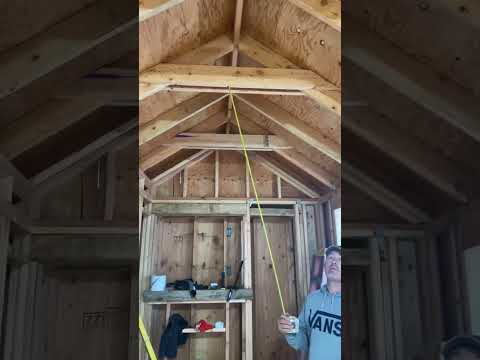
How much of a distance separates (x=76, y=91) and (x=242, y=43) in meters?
2.72

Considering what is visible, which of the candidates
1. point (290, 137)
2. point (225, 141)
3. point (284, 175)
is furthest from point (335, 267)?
point (284, 175)

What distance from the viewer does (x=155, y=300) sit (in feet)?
12.9

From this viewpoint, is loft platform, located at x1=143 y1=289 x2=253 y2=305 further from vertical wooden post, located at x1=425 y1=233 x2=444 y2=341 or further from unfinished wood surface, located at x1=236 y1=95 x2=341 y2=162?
vertical wooden post, located at x1=425 y1=233 x2=444 y2=341

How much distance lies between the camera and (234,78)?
8.25 ft

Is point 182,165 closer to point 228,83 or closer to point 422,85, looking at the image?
point 228,83

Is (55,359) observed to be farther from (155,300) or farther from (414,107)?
(155,300)

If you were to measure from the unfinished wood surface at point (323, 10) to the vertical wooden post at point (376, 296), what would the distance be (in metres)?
1.82

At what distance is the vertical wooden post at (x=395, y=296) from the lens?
0.70 ft

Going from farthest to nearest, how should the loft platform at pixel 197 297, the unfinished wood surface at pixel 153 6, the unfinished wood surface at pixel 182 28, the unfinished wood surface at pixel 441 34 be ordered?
the loft platform at pixel 197 297 < the unfinished wood surface at pixel 182 28 < the unfinished wood surface at pixel 153 6 < the unfinished wood surface at pixel 441 34

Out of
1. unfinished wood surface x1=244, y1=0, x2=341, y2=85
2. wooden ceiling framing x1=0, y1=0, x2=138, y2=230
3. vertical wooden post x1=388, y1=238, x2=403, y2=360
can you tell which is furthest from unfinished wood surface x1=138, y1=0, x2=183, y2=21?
vertical wooden post x1=388, y1=238, x2=403, y2=360

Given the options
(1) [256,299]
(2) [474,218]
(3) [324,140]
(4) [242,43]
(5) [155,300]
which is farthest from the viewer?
(1) [256,299]

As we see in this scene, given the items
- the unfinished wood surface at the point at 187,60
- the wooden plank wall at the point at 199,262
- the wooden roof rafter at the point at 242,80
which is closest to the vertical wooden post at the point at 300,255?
the wooden plank wall at the point at 199,262

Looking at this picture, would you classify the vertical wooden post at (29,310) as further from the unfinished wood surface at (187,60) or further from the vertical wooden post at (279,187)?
the vertical wooden post at (279,187)

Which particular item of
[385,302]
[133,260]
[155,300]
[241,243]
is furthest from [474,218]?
[241,243]
